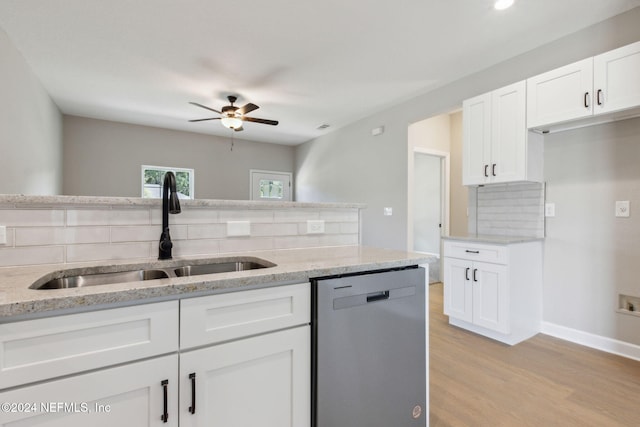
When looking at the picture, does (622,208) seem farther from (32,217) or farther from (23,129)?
(23,129)

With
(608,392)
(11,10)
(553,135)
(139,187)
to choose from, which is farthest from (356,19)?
(139,187)

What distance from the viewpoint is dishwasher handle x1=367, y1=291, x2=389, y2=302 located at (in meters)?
1.25

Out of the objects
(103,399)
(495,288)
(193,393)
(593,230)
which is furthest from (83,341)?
(593,230)

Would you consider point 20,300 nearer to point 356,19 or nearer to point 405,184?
point 356,19

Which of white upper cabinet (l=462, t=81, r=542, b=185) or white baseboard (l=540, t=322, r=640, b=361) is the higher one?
white upper cabinet (l=462, t=81, r=542, b=185)

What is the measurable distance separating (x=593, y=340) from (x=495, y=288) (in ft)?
2.80

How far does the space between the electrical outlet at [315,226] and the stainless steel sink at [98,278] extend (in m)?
0.79

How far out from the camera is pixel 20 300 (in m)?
0.75

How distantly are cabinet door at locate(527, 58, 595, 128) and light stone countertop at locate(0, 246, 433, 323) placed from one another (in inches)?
75.5

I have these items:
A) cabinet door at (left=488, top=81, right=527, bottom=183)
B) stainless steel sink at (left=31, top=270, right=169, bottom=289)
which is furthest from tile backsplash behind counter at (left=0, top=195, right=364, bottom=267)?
cabinet door at (left=488, top=81, right=527, bottom=183)

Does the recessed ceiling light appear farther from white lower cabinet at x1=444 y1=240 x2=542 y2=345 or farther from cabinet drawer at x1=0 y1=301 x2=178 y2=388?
cabinet drawer at x1=0 y1=301 x2=178 y2=388

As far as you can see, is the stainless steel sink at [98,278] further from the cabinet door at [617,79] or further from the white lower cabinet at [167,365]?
the cabinet door at [617,79]

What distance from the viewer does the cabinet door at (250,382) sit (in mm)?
946

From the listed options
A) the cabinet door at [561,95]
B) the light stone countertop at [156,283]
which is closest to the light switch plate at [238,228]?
the light stone countertop at [156,283]
